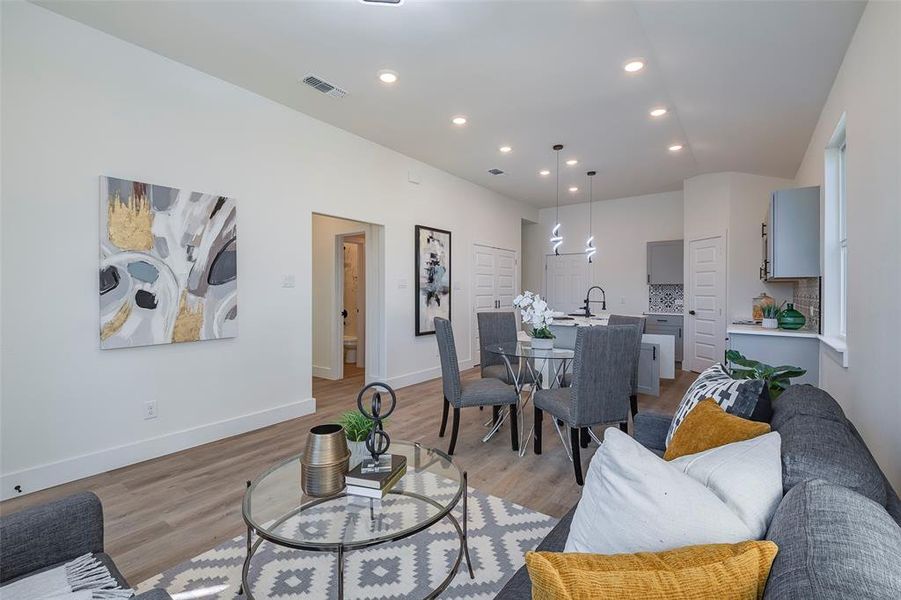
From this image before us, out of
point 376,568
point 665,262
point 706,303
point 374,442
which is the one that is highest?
point 665,262

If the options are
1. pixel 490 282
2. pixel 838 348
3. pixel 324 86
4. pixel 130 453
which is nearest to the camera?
pixel 838 348

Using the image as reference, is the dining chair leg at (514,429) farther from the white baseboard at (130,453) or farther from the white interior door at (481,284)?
the white interior door at (481,284)

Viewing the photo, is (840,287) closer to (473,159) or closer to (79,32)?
(473,159)

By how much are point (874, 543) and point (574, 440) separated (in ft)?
6.81

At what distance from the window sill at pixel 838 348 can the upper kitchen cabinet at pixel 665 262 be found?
13.5 ft

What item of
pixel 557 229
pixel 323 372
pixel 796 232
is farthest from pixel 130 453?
pixel 796 232

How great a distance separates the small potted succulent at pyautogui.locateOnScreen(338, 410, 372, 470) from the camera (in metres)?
1.85

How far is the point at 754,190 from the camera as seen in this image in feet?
18.9

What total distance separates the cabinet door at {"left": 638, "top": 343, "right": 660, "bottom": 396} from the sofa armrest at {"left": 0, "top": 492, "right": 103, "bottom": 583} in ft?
16.3

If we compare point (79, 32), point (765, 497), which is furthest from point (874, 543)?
point (79, 32)

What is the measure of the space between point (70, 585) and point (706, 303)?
277 inches

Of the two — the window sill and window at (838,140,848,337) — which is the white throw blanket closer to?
the window sill

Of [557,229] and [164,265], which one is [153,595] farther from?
[557,229]

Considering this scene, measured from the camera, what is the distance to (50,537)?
1207mm
